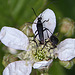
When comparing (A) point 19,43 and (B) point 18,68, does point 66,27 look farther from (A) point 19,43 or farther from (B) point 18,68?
(B) point 18,68

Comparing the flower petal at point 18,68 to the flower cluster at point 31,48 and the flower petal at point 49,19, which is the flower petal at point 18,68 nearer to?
the flower cluster at point 31,48

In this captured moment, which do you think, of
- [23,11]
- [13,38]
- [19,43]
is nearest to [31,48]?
[19,43]

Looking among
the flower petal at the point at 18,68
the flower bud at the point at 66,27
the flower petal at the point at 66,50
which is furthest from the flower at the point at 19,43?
the flower bud at the point at 66,27

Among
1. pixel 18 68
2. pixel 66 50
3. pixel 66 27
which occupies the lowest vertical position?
pixel 18 68

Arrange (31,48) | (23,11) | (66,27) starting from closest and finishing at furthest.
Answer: (31,48) < (66,27) < (23,11)

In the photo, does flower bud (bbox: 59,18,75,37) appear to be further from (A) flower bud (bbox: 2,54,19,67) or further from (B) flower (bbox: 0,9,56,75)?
(A) flower bud (bbox: 2,54,19,67)

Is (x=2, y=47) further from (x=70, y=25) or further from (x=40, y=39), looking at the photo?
(x=70, y=25)

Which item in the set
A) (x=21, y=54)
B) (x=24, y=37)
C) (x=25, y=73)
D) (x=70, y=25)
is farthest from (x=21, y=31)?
(x=70, y=25)
